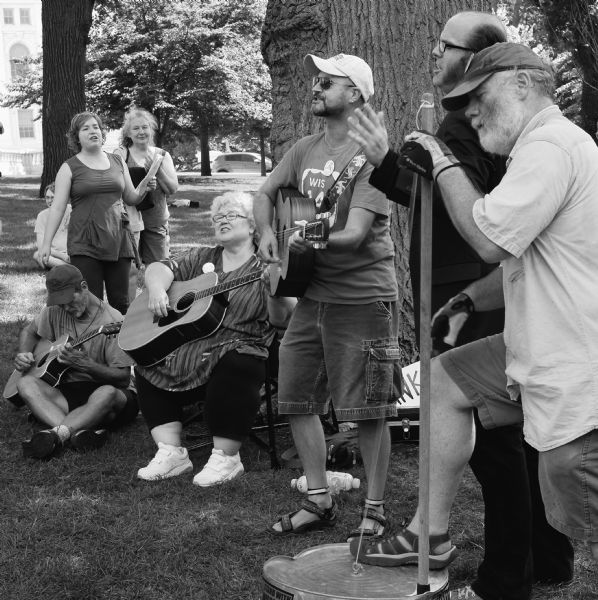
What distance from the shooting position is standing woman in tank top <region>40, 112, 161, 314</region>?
22.3 ft

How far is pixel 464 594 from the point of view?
327 centimetres

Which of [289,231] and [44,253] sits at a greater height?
[289,231]

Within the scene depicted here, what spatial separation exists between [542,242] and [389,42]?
10.1 feet

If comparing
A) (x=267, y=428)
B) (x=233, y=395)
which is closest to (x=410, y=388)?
(x=267, y=428)

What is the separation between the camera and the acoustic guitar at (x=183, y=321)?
5.03 metres

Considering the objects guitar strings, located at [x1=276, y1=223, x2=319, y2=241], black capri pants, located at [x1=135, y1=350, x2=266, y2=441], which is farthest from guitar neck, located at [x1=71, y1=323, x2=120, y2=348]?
guitar strings, located at [x1=276, y1=223, x2=319, y2=241]

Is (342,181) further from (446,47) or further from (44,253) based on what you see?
(44,253)

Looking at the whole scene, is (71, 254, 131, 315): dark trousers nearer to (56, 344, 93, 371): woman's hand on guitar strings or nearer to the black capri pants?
(56, 344, 93, 371): woman's hand on guitar strings

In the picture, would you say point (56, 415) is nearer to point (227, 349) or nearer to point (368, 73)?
point (227, 349)

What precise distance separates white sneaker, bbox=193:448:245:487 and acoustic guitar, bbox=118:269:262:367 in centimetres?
61

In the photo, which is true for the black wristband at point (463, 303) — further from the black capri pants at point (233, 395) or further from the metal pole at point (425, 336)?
the black capri pants at point (233, 395)

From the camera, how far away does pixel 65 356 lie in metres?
5.54

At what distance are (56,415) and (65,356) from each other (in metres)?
0.35

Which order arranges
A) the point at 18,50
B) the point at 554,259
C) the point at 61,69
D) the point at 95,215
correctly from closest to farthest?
the point at 554,259 → the point at 95,215 → the point at 61,69 → the point at 18,50
